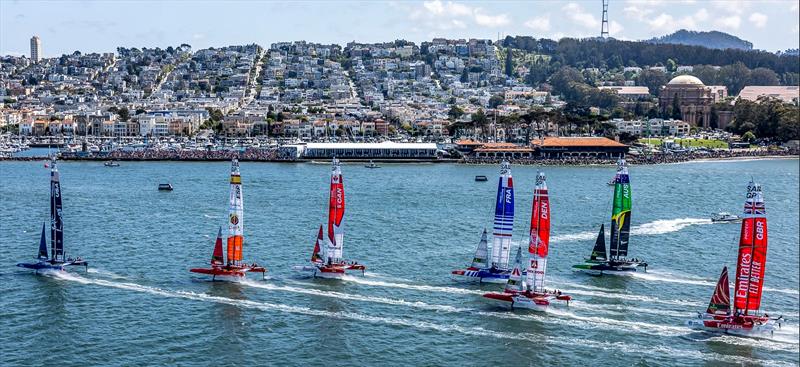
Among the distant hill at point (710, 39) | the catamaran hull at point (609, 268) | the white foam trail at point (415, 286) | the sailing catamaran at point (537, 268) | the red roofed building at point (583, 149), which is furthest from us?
the distant hill at point (710, 39)

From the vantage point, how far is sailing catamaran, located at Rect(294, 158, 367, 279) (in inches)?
623


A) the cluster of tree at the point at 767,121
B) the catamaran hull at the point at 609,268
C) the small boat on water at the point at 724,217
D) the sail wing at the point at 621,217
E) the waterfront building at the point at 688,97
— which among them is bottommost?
the catamaran hull at the point at 609,268

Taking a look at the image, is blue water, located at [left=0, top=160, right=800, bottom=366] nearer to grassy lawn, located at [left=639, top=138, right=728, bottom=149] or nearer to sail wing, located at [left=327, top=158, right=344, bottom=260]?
sail wing, located at [left=327, top=158, right=344, bottom=260]

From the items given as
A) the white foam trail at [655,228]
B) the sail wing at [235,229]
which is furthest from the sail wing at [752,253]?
the sail wing at [235,229]

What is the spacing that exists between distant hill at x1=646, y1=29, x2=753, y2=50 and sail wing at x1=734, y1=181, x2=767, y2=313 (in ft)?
528

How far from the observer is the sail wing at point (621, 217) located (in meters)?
16.7

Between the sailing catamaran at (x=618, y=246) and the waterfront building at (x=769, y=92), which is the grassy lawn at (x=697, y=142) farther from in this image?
the sailing catamaran at (x=618, y=246)

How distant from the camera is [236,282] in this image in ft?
50.5

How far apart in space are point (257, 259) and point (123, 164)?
2820 centimetres

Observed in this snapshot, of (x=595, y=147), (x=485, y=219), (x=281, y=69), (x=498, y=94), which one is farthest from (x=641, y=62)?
(x=485, y=219)

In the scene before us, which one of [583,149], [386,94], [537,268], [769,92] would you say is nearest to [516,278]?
[537,268]

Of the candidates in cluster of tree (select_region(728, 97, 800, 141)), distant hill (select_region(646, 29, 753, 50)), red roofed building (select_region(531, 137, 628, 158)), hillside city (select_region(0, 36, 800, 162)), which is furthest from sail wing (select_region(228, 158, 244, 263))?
distant hill (select_region(646, 29, 753, 50))

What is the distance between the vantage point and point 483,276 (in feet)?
51.6

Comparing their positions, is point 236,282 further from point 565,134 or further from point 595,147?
point 565,134
